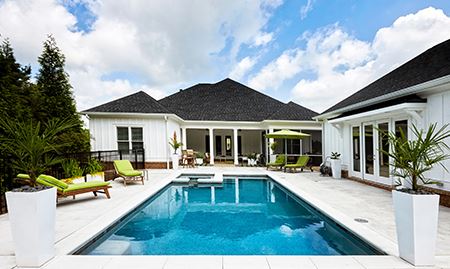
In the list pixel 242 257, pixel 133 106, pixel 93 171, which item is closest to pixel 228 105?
pixel 133 106

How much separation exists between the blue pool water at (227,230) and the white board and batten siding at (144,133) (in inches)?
266

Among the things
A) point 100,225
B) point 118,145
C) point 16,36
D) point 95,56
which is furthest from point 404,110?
point 16,36

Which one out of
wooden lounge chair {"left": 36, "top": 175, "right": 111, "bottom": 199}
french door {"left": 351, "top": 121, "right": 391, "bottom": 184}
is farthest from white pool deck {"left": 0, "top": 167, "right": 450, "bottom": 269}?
french door {"left": 351, "top": 121, "right": 391, "bottom": 184}

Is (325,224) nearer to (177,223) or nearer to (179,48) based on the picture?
(177,223)

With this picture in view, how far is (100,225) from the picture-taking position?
512 centimetres

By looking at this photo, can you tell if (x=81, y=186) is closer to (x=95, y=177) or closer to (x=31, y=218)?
(x=95, y=177)

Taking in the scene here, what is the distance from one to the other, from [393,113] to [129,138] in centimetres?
1403

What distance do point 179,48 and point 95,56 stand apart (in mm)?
6265

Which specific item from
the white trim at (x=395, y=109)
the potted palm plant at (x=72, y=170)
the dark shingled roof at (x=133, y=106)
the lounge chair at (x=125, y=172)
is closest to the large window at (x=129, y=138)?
the dark shingled roof at (x=133, y=106)

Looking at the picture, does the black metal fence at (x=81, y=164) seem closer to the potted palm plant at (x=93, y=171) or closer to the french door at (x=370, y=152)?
the potted palm plant at (x=93, y=171)

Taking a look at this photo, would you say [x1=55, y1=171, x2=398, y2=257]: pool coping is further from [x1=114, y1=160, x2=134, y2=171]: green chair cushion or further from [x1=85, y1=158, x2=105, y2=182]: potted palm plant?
[x1=114, y1=160, x2=134, y2=171]: green chair cushion

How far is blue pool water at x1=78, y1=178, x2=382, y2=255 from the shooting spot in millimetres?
4555

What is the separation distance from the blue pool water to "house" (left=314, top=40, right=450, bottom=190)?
2628 millimetres

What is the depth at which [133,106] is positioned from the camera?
50.3ft
